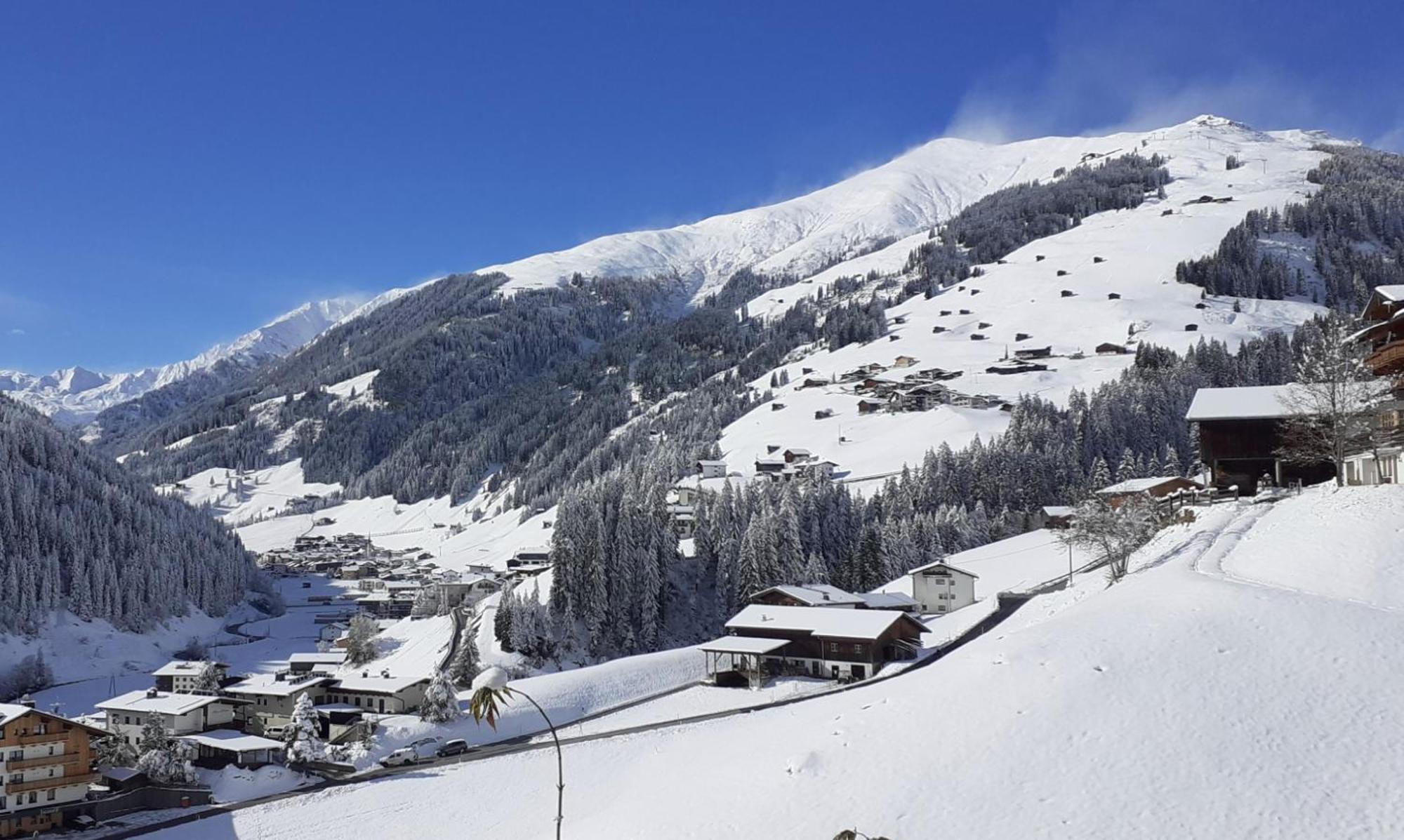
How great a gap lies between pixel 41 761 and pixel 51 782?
1324 millimetres

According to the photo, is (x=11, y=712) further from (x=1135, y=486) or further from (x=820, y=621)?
(x=1135, y=486)

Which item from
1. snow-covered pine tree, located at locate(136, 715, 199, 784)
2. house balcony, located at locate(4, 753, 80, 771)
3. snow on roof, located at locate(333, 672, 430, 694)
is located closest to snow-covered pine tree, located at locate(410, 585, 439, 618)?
snow on roof, located at locate(333, 672, 430, 694)

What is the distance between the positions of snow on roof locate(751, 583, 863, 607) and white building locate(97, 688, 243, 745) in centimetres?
4025

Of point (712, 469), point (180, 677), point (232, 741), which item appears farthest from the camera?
point (712, 469)

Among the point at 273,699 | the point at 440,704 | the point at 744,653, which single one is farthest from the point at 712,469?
the point at 440,704

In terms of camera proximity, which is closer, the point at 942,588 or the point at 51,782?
the point at 51,782

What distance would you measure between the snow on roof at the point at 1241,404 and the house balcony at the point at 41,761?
69.5m

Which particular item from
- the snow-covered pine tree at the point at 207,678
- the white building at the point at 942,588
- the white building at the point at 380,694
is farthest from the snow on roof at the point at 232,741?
the white building at the point at 942,588

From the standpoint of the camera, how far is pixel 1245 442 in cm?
6356

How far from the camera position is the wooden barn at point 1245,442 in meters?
62.2

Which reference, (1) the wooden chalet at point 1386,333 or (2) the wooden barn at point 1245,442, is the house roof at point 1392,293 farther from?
(2) the wooden barn at point 1245,442

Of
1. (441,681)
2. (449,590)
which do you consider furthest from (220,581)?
(441,681)

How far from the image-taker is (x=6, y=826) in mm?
48094

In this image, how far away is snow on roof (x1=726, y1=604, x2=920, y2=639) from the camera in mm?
62531
